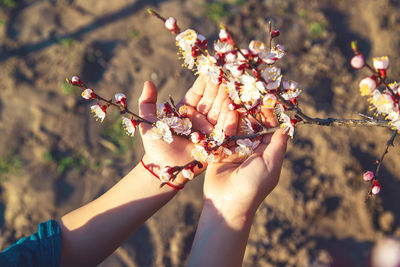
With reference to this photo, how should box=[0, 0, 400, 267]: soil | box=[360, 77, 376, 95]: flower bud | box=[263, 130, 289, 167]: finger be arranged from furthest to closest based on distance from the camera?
box=[0, 0, 400, 267]: soil
box=[263, 130, 289, 167]: finger
box=[360, 77, 376, 95]: flower bud

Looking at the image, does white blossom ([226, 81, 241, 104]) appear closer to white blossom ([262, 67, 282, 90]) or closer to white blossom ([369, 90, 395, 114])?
white blossom ([262, 67, 282, 90])

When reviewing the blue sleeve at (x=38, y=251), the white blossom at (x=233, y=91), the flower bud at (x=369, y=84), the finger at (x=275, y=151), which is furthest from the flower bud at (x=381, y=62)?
the blue sleeve at (x=38, y=251)

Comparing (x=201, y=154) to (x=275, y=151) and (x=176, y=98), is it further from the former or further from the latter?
(x=176, y=98)

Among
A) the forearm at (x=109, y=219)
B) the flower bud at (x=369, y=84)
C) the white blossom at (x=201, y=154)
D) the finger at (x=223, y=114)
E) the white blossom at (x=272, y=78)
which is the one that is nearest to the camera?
the flower bud at (x=369, y=84)

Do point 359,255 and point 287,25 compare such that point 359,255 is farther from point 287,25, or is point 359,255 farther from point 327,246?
point 287,25

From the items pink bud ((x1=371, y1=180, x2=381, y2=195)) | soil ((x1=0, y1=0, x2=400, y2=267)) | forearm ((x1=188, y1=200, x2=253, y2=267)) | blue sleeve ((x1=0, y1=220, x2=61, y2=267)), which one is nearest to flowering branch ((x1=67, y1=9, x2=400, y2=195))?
pink bud ((x1=371, y1=180, x2=381, y2=195))

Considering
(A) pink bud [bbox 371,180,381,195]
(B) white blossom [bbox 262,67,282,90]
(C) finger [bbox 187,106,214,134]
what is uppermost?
(B) white blossom [bbox 262,67,282,90]

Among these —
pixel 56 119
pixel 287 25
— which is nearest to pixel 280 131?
pixel 287 25

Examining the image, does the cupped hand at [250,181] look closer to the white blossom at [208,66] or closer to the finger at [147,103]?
the white blossom at [208,66]

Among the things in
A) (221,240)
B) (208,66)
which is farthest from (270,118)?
(221,240)
